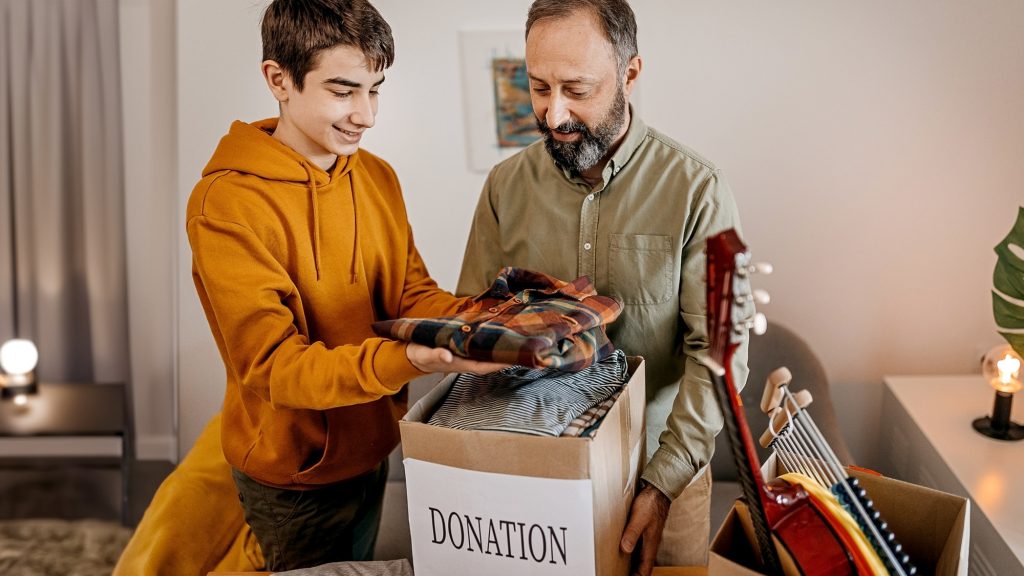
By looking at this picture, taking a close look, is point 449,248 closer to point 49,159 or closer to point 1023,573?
point 49,159

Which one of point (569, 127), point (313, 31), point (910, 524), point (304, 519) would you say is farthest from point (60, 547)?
point (910, 524)

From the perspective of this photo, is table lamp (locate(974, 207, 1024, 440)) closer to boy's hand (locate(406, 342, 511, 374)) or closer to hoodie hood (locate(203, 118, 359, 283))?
boy's hand (locate(406, 342, 511, 374))

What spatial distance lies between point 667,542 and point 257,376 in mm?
729

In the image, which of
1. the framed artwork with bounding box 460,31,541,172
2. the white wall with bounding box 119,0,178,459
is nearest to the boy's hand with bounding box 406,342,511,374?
the framed artwork with bounding box 460,31,541,172

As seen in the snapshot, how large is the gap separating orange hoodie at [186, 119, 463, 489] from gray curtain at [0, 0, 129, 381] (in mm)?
1620

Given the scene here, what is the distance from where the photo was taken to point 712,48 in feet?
7.82

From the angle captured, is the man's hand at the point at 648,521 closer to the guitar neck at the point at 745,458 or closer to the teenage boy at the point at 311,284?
the guitar neck at the point at 745,458

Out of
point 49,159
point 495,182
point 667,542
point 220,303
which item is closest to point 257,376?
point 220,303

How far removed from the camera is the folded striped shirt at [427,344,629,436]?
3.59ft

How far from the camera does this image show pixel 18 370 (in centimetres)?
285

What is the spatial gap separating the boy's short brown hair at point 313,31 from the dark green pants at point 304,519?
689mm

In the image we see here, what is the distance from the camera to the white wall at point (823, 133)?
2357 mm

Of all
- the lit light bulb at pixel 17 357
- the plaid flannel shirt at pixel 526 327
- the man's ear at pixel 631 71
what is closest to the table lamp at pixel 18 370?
the lit light bulb at pixel 17 357

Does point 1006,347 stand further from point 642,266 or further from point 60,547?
point 60,547
